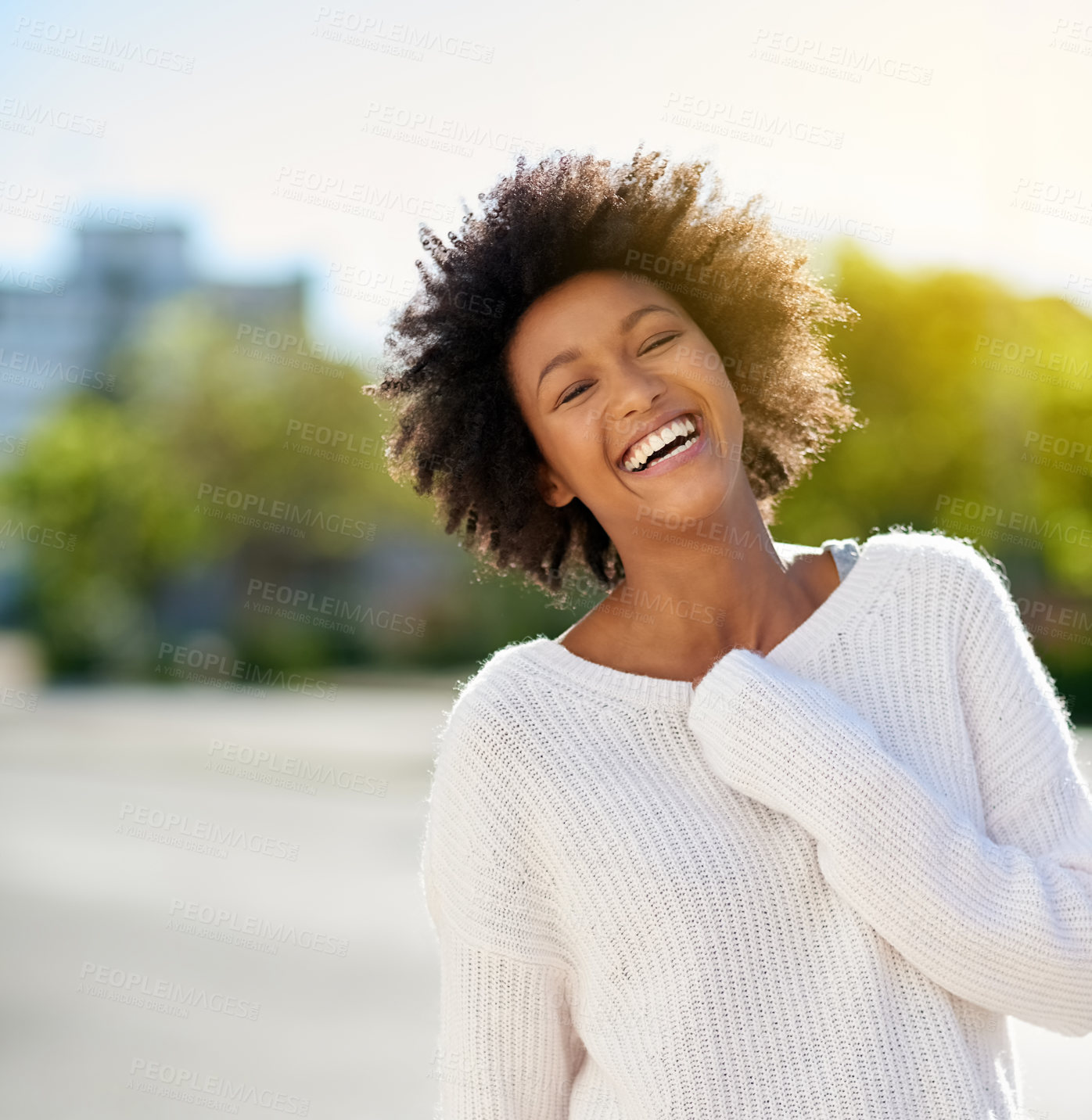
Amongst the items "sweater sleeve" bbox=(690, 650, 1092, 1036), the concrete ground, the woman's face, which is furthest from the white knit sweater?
the concrete ground

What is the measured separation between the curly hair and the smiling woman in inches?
0.5

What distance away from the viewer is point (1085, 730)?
1784 centimetres

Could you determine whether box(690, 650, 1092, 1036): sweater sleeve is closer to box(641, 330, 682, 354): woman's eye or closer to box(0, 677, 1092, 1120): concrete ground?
box(641, 330, 682, 354): woman's eye

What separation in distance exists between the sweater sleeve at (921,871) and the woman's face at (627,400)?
0.41 m

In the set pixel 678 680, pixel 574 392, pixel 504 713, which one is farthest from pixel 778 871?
pixel 574 392

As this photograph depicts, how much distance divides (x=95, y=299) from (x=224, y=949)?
54.9m

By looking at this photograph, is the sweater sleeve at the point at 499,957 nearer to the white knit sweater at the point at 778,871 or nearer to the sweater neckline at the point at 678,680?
the white knit sweater at the point at 778,871

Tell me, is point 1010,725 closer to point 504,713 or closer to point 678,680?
point 678,680

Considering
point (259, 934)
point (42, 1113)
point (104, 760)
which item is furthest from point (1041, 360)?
point (42, 1113)

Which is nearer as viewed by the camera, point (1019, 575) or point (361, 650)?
point (1019, 575)

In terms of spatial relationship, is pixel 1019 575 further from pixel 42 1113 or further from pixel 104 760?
pixel 42 1113

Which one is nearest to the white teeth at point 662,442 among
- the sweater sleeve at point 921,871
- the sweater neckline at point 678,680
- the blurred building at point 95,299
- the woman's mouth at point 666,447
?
the woman's mouth at point 666,447

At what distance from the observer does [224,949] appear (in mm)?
7777

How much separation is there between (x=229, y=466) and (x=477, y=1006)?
36695mm
